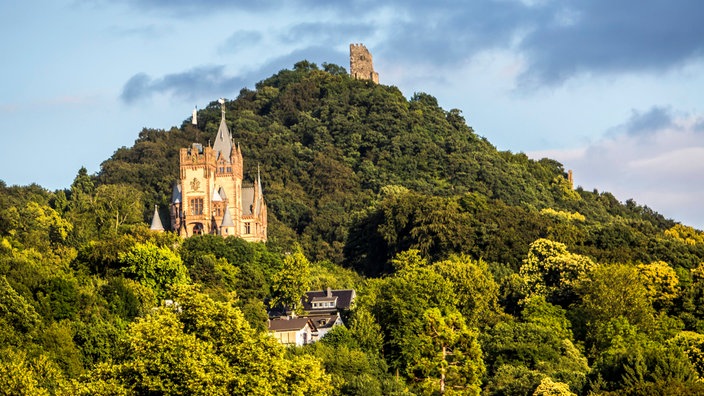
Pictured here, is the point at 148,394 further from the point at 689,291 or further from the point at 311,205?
the point at 311,205

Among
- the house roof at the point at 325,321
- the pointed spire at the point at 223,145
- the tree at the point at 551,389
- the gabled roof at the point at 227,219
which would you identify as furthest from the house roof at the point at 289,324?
the pointed spire at the point at 223,145

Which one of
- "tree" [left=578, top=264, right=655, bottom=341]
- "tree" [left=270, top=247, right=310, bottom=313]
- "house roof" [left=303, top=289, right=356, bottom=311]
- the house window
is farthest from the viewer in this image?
the house window

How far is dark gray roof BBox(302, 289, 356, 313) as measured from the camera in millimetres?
97125

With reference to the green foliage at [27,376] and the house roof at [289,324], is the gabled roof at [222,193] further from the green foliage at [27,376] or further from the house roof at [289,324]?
the green foliage at [27,376]

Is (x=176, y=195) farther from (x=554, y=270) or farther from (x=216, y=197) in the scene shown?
(x=554, y=270)

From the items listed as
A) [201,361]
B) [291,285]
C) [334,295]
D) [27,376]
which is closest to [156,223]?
[334,295]

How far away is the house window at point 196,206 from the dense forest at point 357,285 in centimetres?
571

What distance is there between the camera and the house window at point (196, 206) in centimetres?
11831

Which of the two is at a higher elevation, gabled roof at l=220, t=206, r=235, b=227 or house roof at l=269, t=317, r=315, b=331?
gabled roof at l=220, t=206, r=235, b=227

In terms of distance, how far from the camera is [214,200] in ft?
389

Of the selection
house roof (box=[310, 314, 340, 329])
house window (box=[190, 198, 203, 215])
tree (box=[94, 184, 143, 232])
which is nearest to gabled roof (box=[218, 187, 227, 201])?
house window (box=[190, 198, 203, 215])

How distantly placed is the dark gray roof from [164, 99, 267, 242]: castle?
18444 millimetres

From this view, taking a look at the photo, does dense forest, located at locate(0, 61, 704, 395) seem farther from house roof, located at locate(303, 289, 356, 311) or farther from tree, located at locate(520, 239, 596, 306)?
house roof, located at locate(303, 289, 356, 311)

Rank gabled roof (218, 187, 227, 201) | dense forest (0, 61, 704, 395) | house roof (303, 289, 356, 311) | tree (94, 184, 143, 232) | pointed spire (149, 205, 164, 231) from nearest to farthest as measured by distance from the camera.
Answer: dense forest (0, 61, 704, 395)
house roof (303, 289, 356, 311)
pointed spire (149, 205, 164, 231)
gabled roof (218, 187, 227, 201)
tree (94, 184, 143, 232)
